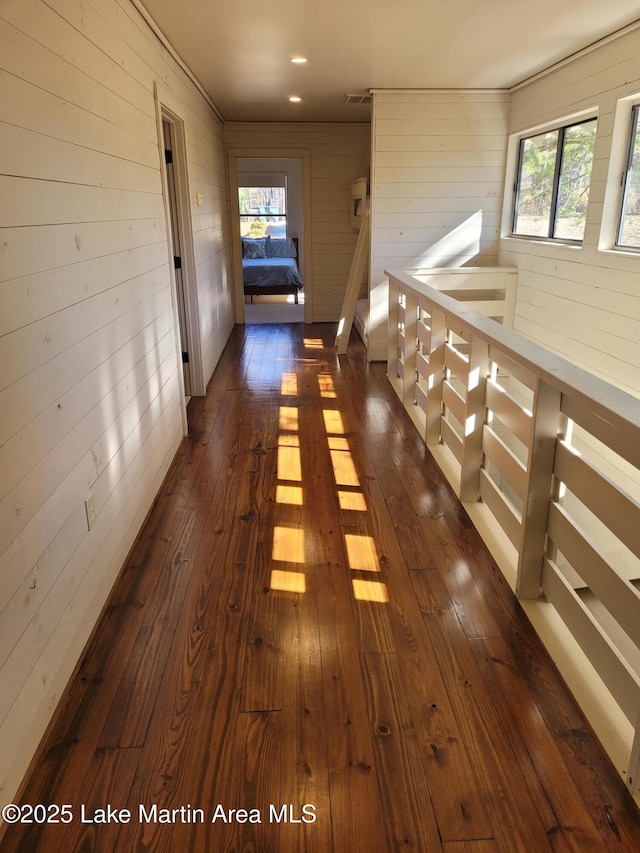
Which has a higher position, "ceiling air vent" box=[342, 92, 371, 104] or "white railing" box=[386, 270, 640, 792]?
"ceiling air vent" box=[342, 92, 371, 104]

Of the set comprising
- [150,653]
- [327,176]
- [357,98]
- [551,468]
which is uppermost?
[357,98]

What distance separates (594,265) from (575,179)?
82cm

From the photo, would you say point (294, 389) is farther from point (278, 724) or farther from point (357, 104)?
point (278, 724)

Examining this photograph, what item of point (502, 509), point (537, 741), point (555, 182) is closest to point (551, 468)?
point (502, 509)

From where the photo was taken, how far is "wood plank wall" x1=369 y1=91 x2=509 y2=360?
215 inches

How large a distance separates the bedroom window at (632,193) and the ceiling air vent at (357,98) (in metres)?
2.59

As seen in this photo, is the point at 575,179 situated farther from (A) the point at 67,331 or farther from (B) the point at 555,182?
(A) the point at 67,331

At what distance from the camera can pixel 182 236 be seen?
4.61 m

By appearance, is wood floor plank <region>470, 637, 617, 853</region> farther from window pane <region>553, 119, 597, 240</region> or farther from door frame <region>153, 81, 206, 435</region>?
window pane <region>553, 119, 597, 240</region>

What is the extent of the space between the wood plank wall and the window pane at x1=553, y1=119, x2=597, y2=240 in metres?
1.03

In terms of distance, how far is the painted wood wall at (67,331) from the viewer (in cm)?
158

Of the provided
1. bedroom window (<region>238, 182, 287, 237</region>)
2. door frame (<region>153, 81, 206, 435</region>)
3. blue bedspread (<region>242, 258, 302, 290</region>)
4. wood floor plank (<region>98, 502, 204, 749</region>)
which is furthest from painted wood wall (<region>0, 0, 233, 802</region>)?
bedroom window (<region>238, 182, 287, 237</region>)

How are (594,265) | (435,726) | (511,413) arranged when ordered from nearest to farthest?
(435,726)
(511,413)
(594,265)

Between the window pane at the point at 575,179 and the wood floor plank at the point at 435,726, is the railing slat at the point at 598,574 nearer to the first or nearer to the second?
the wood floor plank at the point at 435,726
